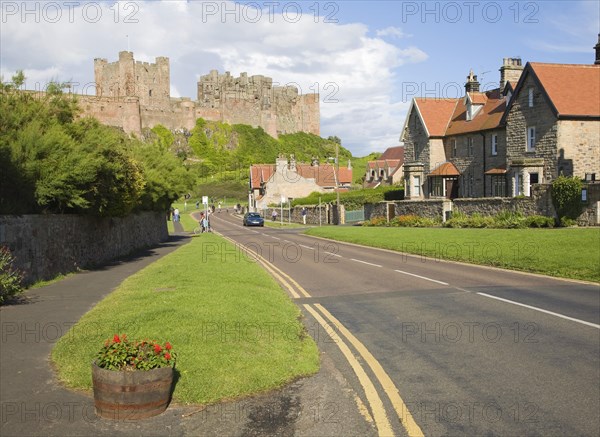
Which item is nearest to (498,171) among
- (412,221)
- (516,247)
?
(412,221)

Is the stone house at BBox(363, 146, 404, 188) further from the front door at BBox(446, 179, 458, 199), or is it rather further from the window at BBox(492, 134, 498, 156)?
the window at BBox(492, 134, 498, 156)

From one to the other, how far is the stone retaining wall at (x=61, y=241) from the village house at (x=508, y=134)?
25.4 meters

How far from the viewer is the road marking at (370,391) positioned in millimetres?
5967

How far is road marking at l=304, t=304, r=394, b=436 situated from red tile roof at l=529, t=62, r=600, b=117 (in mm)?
34097

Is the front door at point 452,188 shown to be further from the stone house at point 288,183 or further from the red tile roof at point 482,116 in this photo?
the stone house at point 288,183

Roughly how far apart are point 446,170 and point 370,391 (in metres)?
46.4

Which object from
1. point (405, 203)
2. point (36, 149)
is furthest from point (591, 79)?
point (36, 149)

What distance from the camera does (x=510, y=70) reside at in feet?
162

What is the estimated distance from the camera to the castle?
118 metres

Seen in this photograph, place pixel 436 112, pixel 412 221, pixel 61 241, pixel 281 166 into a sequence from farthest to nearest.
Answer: pixel 281 166 < pixel 436 112 < pixel 412 221 < pixel 61 241

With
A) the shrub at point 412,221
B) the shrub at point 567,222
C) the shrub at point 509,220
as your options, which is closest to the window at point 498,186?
the shrub at point 412,221

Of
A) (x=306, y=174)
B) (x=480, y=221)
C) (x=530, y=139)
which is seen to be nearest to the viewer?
(x=480, y=221)

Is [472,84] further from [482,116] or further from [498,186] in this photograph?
[498,186]

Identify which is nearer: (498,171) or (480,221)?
(480,221)
